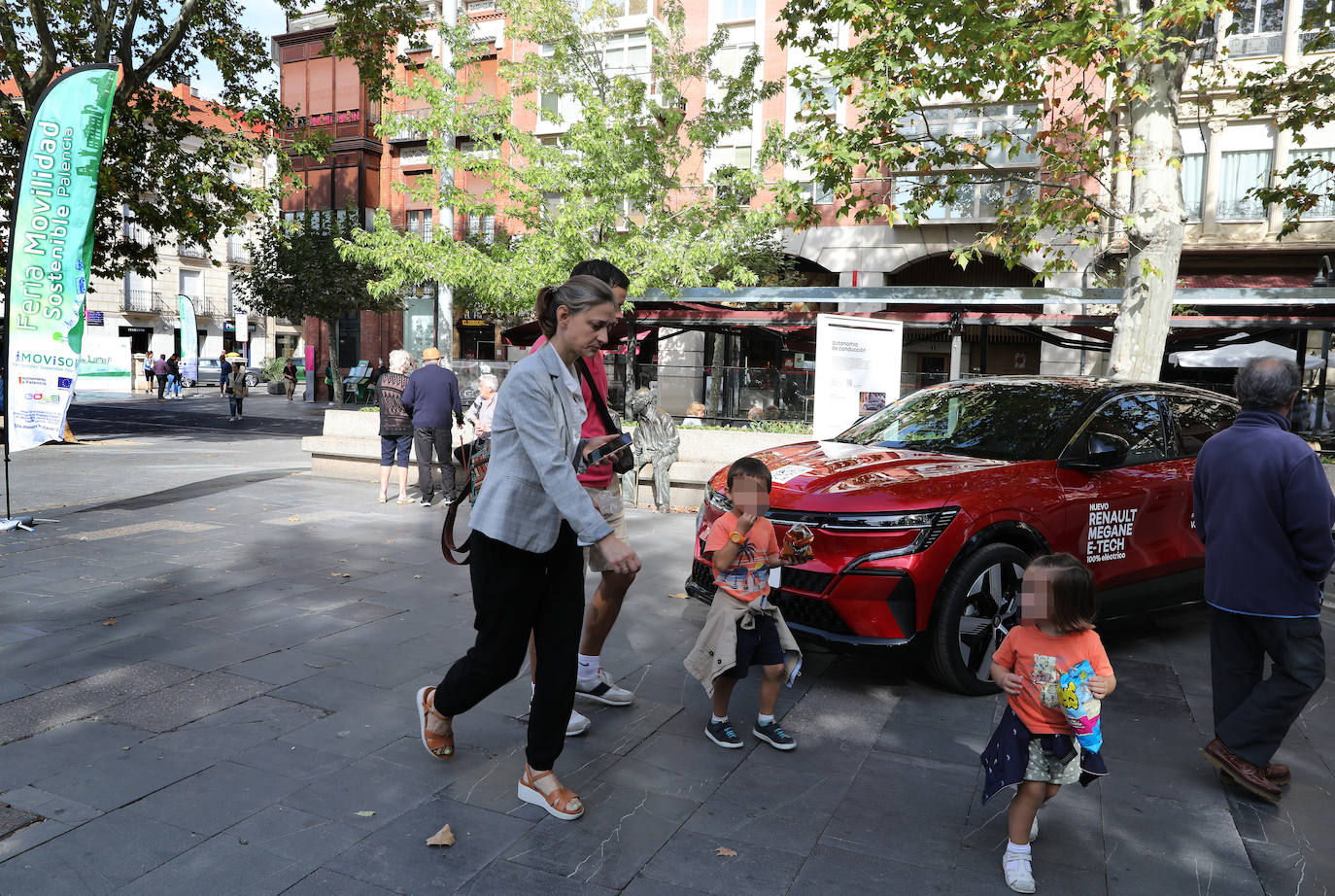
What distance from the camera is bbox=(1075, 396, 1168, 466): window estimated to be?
528cm

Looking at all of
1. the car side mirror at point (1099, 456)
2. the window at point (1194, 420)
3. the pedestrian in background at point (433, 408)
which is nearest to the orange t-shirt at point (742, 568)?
the car side mirror at point (1099, 456)

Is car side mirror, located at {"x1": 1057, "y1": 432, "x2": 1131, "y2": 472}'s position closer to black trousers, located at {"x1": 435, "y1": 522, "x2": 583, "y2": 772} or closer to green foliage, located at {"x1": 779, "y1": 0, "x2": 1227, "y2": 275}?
black trousers, located at {"x1": 435, "y1": 522, "x2": 583, "y2": 772}

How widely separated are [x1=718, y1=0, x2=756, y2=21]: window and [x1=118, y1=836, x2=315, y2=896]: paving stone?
28.8m

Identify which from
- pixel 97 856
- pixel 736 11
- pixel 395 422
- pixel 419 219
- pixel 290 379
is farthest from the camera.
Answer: pixel 290 379

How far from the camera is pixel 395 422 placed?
33.8ft

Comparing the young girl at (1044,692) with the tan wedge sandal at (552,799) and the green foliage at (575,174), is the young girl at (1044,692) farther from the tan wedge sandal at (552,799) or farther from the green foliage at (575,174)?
the green foliage at (575,174)

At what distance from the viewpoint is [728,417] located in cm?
1355

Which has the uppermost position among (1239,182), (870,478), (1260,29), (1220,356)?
(1260,29)

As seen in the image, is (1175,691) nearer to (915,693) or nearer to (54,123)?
(915,693)

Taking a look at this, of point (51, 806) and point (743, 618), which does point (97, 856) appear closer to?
point (51, 806)

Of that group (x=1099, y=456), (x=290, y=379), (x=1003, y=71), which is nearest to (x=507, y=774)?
(x=1099, y=456)

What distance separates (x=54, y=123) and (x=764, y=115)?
21732 mm

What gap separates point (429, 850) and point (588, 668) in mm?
1438

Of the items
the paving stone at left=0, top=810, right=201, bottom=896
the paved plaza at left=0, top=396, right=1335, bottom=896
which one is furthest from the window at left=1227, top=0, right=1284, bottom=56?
the paving stone at left=0, top=810, right=201, bottom=896
